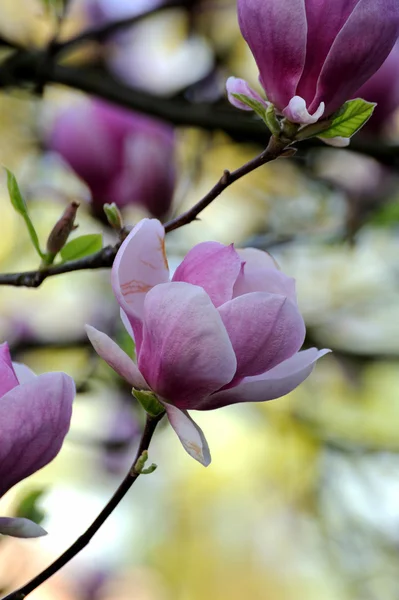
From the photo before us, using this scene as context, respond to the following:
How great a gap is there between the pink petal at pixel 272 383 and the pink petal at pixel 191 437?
0.06 ft

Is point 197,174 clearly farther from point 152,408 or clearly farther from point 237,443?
Answer: point 237,443

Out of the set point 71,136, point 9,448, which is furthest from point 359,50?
point 71,136

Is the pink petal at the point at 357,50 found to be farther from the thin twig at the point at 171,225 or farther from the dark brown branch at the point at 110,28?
the dark brown branch at the point at 110,28

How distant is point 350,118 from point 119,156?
75cm

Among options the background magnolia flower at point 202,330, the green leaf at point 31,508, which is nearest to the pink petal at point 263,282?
the background magnolia flower at point 202,330

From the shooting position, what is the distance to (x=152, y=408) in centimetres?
49


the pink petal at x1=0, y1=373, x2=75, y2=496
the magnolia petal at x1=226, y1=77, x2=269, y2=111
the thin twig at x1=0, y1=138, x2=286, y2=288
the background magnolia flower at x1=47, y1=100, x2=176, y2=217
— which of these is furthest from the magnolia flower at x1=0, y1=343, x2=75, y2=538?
the background magnolia flower at x1=47, y1=100, x2=176, y2=217

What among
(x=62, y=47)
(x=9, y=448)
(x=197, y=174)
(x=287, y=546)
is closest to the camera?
(x=9, y=448)

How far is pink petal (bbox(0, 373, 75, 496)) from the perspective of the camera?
0.43 meters

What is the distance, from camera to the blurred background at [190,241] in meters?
1.17

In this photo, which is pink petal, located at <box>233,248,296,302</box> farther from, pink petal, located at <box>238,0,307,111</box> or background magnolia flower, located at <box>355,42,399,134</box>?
background magnolia flower, located at <box>355,42,399,134</box>

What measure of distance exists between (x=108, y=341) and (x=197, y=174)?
937mm

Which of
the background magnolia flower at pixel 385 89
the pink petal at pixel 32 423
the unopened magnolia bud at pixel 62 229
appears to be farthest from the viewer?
the background magnolia flower at pixel 385 89

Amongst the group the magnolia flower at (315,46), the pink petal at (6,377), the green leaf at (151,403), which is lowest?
the green leaf at (151,403)
